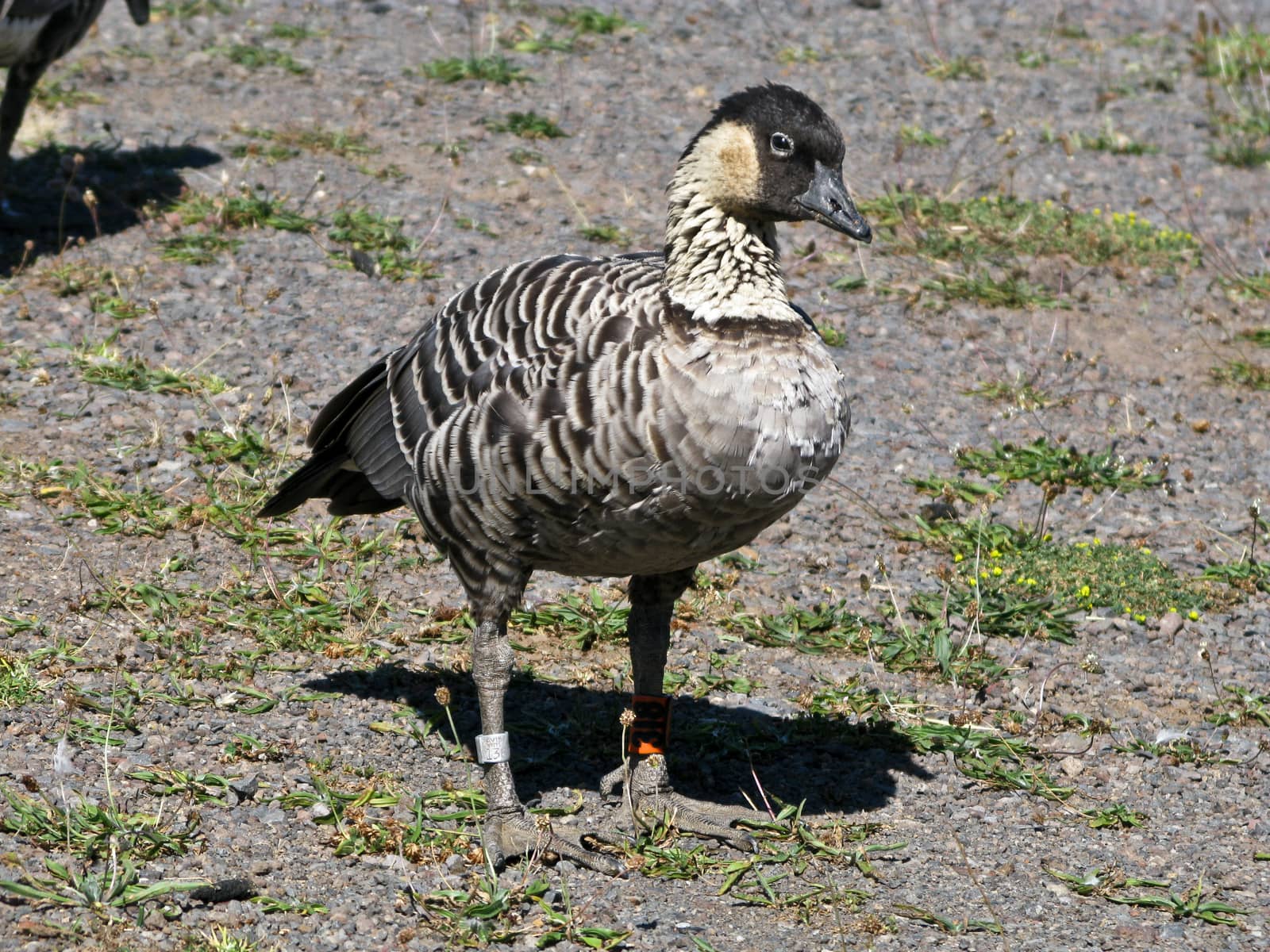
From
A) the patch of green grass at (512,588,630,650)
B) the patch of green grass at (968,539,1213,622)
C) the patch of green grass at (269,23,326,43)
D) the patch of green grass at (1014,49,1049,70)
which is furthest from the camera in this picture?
the patch of green grass at (1014,49,1049,70)

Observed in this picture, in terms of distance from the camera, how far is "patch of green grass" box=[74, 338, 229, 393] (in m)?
Answer: 7.76

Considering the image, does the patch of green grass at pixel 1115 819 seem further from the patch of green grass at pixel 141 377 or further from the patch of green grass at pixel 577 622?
the patch of green grass at pixel 141 377

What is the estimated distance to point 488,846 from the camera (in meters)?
5.01

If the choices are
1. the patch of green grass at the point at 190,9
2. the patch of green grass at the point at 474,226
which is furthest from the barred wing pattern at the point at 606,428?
the patch of green grass at the point at 190,9

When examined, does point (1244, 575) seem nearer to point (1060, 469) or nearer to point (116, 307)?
point (1060, 469)

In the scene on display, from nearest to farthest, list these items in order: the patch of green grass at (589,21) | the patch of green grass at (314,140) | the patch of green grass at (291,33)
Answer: the patch of green grass at (314,140) < the patch of green grass at (291,33) < the patch of green grass at (589,21)

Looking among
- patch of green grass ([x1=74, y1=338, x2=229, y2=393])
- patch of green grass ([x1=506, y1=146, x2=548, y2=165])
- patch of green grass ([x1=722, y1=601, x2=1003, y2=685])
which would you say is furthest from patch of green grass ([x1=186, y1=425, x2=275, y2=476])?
patch of green grass ([x1=506, y1=146, x2=548, y2=165])

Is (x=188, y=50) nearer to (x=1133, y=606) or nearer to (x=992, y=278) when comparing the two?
(x=992, y=278)

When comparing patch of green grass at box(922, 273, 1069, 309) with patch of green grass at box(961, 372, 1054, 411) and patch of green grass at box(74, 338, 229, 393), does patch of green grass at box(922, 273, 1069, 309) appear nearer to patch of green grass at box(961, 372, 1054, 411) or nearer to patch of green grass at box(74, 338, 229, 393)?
patch of green grass at box(961, 372, 1054, 411)

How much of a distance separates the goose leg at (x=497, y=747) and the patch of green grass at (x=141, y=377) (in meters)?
3.31

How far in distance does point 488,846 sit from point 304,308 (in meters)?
4.53

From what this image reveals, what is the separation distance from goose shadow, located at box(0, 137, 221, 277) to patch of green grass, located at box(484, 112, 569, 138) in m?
2.10

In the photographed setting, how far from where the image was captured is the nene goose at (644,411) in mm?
4578

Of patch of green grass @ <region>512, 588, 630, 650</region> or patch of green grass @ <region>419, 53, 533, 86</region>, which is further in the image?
patch of green grass @ <region>419, 53, 533, 86</region>
